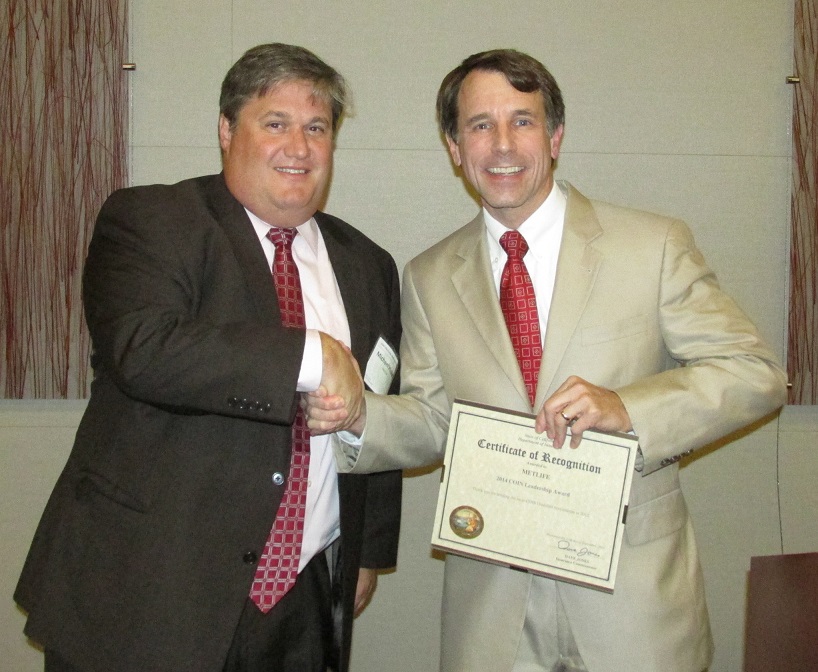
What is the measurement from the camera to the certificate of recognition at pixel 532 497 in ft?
5.94

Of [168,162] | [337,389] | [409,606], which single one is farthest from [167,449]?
[409,606]

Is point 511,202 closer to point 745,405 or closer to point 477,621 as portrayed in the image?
point 745,405

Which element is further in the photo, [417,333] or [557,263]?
[417,333]

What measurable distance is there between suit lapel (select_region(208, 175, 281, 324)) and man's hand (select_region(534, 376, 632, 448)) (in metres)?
0.68

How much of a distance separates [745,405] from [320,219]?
4.17 ft

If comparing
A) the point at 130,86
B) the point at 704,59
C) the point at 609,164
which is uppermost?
the point at 704,59

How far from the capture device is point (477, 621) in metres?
2.04

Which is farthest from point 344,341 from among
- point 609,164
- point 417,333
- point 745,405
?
point 609,164

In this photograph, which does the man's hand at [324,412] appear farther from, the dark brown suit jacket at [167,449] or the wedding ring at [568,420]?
the wedding ring at [568,420]

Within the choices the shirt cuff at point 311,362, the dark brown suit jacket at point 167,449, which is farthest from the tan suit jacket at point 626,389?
the dark brown suit jacket at point 167,449

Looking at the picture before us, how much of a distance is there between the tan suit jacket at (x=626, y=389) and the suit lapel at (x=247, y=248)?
0.35 m

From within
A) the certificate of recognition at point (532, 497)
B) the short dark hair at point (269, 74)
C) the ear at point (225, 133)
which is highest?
the short dark hair at point (269, 74)

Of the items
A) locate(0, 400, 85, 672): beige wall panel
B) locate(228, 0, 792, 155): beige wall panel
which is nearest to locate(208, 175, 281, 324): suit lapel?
locate(228, 0, 792, 155): beige wall panel

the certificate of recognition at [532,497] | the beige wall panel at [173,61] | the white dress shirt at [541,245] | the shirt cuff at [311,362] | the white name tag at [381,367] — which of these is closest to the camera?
the certificate of recognition at [532,497]
